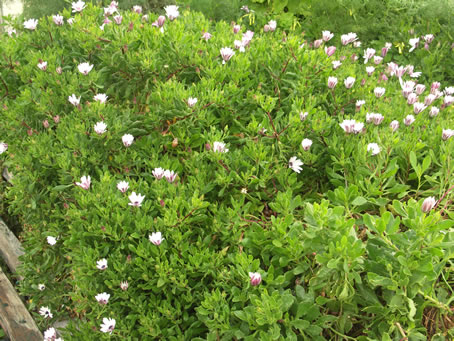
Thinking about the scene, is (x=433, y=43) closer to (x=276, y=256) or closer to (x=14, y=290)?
(x=276, y=256)

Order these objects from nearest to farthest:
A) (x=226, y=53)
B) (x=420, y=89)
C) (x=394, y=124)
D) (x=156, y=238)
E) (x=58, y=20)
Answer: (x=156, y=238)
(x=394, y=124)
(x=226, y=53)
(x=420, y=89)
(x=58, y=20)

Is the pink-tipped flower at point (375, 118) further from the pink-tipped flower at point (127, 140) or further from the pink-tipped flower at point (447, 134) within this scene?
the pink-tipped flower at point (127, 140)

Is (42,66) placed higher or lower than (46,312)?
higher

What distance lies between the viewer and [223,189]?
233 centimetres

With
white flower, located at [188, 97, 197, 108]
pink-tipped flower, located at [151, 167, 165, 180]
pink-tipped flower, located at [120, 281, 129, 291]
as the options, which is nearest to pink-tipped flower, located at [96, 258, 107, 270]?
pink-tipped flower, located at [120, 281, 129, 291]

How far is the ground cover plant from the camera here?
73.2 inches

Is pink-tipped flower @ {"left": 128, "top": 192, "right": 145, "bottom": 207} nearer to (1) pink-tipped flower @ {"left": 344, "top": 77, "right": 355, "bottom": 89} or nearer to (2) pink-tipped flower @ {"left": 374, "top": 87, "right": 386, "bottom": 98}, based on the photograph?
(1) pink-tipped flower @ {"left": 344, "top": 77, "right": 355, "bottom": 89}

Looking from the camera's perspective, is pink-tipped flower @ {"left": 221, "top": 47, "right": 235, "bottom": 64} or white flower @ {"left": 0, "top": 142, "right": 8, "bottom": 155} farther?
white flower @ {"left": 0, "top": 142, "right": 8, "bottom": 155}

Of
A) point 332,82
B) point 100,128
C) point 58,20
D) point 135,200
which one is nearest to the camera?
point 135,200

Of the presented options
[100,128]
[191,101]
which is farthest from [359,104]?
[100,128]

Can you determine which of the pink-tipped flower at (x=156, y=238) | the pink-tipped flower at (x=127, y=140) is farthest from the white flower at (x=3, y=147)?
the pink-tipped flower at (x=156, y=238)

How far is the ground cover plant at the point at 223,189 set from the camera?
1.86m

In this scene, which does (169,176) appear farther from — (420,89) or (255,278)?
(420,89)

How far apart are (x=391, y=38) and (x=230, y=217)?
12.8ft
